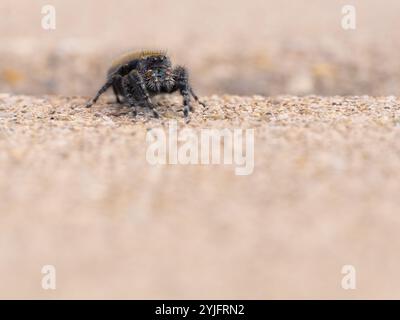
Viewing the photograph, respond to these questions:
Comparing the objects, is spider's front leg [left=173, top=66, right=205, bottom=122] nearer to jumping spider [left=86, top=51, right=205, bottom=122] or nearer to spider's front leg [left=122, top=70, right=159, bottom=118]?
jumping spider [left=86, top=51, right=205, bottom=122]

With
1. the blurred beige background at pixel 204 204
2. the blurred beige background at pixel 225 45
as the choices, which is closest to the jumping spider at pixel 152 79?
the blurred beige background at pixel 204 204

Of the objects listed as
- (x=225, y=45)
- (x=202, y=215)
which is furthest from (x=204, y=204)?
(x=225, y=45)

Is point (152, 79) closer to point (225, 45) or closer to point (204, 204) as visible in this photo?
point (204, 204)

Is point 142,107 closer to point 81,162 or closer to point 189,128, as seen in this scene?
point 189,128

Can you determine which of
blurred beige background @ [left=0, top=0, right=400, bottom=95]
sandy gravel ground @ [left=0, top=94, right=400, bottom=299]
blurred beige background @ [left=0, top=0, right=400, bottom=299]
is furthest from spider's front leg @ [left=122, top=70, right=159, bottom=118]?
blurred beige background @ [left=0, top=0, right=400, bottom=95]
